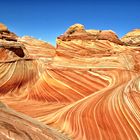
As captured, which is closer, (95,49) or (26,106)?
(26,106)

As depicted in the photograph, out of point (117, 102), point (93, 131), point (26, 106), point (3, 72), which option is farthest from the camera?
point (3, 72)

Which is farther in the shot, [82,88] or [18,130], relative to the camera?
[82,88]

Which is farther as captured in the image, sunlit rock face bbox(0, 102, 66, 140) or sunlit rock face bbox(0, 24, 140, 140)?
sunlit rock face bbox(0, 24, 140, 140)

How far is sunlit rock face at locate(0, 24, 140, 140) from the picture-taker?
474 inches

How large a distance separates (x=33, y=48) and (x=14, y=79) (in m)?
15.7

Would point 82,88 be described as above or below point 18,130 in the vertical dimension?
above

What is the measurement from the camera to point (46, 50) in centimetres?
3659

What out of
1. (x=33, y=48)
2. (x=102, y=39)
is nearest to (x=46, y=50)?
(x=33, y=48)

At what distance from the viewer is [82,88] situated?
18.5 metres

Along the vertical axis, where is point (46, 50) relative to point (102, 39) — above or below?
above

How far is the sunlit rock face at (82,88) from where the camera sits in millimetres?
12039

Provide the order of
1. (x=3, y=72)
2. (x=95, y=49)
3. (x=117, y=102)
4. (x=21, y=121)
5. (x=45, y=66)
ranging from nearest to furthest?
(x=21, y=121)
(x=117, y=102)
(x=3, y=72)
(x=45, y=66)
(x=95, y=49)

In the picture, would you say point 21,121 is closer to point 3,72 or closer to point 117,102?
point 117,102

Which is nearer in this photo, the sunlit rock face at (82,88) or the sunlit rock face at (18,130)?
the sunlit rock face at (18,130)
